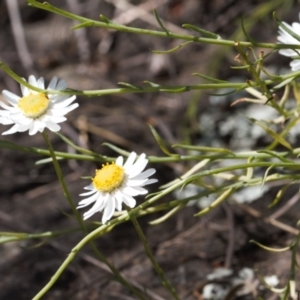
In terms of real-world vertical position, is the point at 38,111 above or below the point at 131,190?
above

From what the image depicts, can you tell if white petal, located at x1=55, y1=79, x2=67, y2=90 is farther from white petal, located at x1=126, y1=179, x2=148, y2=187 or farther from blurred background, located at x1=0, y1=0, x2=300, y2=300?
blurred background, located at x1=0, y1=0, x2=300, y2=300

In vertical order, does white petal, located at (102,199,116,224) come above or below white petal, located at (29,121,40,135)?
below

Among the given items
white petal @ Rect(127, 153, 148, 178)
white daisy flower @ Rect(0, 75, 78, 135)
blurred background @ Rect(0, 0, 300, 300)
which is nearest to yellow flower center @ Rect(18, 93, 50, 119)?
white daisy flower @ Rect(0, 75, 78, 135)

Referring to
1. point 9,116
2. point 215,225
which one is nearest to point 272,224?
point 215,225

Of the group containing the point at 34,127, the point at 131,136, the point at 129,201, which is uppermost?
the point at 131,136

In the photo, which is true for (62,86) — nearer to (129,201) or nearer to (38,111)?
(38,111)

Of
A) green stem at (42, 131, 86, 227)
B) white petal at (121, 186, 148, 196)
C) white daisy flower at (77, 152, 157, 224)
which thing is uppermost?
green stem at (42, 131, 86, 227)

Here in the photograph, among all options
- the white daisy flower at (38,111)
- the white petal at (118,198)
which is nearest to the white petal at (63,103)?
the white daisy flower at (38,111)

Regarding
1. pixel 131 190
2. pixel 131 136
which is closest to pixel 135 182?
pixel 131 190
